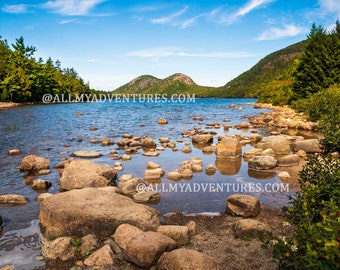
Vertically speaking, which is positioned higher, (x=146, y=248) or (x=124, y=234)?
(x=146, y=248)

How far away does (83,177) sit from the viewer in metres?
11.6

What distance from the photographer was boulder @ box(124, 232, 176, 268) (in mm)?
6113

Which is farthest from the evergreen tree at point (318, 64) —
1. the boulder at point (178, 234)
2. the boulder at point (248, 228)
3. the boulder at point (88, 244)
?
the boulder at point (88, 244)

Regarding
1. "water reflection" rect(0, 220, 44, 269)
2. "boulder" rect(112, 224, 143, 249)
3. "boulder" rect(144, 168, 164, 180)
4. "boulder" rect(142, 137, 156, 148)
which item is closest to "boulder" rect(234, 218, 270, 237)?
"boulder" rect(112, 224, 143, 249)

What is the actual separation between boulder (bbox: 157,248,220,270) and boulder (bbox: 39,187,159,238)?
6.50ft

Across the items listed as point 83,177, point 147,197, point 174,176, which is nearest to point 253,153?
point 174,176

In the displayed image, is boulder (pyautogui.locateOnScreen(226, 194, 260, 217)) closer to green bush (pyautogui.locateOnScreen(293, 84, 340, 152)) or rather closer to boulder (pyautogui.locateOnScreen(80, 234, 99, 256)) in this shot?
boulder (pyautogui.locateOnScreen(80, 234, 99, 256))

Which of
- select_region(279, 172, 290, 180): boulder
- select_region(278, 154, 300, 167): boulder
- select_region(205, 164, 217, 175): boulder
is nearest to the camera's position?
select_region(279, 172, 290, 180): boulder

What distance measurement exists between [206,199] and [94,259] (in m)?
5.06

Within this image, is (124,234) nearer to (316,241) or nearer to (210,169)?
(316,241)

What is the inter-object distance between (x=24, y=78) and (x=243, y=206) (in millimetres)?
81107

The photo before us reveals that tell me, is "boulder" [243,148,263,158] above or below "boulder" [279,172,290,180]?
above

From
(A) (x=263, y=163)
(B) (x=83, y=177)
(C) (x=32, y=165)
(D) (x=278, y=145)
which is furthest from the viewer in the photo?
(D) (x=278, y=145)

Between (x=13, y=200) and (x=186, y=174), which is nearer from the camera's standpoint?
(x=13, y=200)
